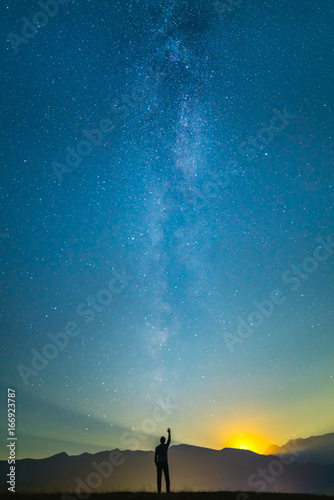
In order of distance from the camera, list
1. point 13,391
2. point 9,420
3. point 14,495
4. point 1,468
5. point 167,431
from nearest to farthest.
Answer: point 14,495 → point 167,431 → point 9,420 → point 13,391 → point 1,468

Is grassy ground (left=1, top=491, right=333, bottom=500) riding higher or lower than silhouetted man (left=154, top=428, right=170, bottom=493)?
lower

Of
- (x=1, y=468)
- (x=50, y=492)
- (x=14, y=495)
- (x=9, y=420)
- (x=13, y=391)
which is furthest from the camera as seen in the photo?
(x=1, y=468)

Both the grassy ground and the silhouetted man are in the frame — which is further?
the silhouetted man

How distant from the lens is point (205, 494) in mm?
9883

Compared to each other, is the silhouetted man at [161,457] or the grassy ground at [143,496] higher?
the silhouetted man at [161,457]

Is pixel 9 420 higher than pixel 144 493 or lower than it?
higher

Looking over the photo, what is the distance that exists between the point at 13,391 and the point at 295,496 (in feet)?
34.9

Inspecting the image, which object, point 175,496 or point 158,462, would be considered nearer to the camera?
point 175,496

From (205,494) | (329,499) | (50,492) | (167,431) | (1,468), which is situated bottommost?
(329,499)

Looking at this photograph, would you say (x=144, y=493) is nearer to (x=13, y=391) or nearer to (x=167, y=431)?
(x=167, y=431)

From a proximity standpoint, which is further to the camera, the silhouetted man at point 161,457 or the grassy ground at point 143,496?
the silhouetted man at point 161,457

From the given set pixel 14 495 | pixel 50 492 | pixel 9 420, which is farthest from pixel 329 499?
pixel 9 420

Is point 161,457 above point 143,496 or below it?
above

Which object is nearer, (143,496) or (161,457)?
(143,496)
